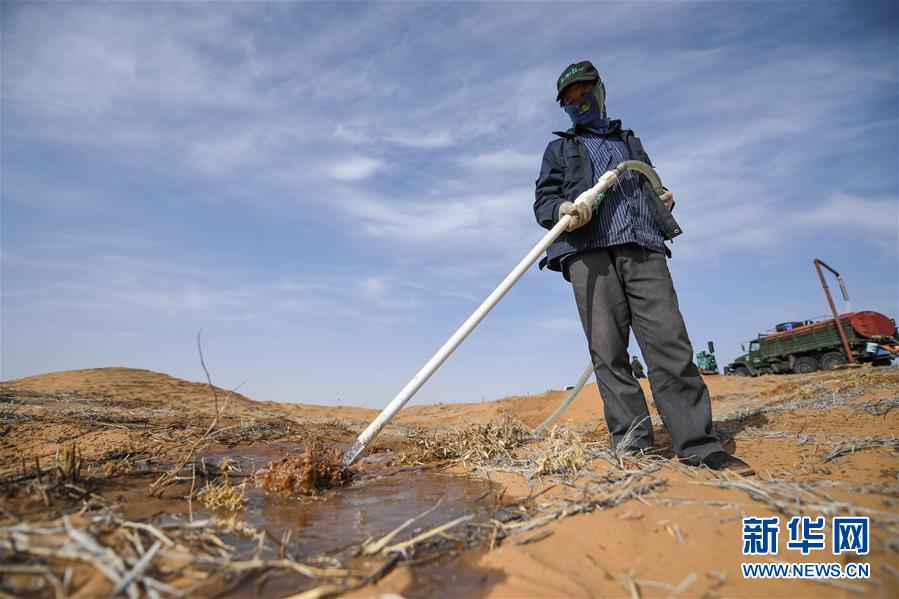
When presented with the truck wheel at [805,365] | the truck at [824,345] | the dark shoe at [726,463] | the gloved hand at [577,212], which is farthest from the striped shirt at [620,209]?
the truck wheel at [805,365]

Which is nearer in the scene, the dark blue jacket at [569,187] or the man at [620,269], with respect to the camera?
the man at [620,269]

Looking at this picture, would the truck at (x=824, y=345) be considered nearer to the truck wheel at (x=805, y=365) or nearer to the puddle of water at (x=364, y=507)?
the truck wheel at (x=805, y=365)

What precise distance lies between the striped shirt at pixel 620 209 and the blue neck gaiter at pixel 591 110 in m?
0.11

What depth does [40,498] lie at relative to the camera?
1635 mm

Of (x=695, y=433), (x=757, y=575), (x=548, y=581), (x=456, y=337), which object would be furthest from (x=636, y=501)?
(x=456, y=337)

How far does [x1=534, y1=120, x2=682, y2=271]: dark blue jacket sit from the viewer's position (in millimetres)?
2959

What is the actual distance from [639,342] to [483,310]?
1.00 meters

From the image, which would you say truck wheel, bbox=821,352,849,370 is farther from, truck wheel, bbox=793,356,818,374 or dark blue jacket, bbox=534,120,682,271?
dark blue jacket, bbox=534,120,682,271

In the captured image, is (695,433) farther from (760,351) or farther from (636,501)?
(760,351)

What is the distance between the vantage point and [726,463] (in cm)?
228

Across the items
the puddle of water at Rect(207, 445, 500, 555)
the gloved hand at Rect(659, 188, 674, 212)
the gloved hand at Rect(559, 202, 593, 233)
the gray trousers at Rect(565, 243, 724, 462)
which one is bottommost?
the puddle of water at Rect(207, 445, 500, 555)

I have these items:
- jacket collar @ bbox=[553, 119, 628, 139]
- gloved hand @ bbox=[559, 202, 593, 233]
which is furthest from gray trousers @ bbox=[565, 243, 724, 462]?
jacket collar @ bbox=[553, 119, 628, 139]

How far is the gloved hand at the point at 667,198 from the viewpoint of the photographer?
310 centimetres

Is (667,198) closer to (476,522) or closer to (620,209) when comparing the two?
(620,209)
